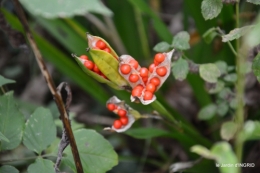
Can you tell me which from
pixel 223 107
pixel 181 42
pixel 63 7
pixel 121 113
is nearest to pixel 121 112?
pixel 121 113

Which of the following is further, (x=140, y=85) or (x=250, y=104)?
(x=250, y=104)

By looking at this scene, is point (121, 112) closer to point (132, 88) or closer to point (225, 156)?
point (132, 88)

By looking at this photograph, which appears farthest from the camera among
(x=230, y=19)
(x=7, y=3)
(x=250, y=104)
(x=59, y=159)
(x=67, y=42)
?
(x=7, y=3)

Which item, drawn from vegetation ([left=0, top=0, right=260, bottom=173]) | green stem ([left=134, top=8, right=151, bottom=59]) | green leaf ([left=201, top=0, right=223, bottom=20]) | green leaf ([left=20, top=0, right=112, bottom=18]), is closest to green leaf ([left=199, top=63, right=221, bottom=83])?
vegetation ([left=0, top=0, right=260, bottom=173])

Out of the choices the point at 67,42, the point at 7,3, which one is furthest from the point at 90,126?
the point at 7,3

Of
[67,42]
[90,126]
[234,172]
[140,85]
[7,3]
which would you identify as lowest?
[234,172]

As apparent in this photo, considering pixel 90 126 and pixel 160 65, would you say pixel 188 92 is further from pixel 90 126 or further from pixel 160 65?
pixel 160 65
